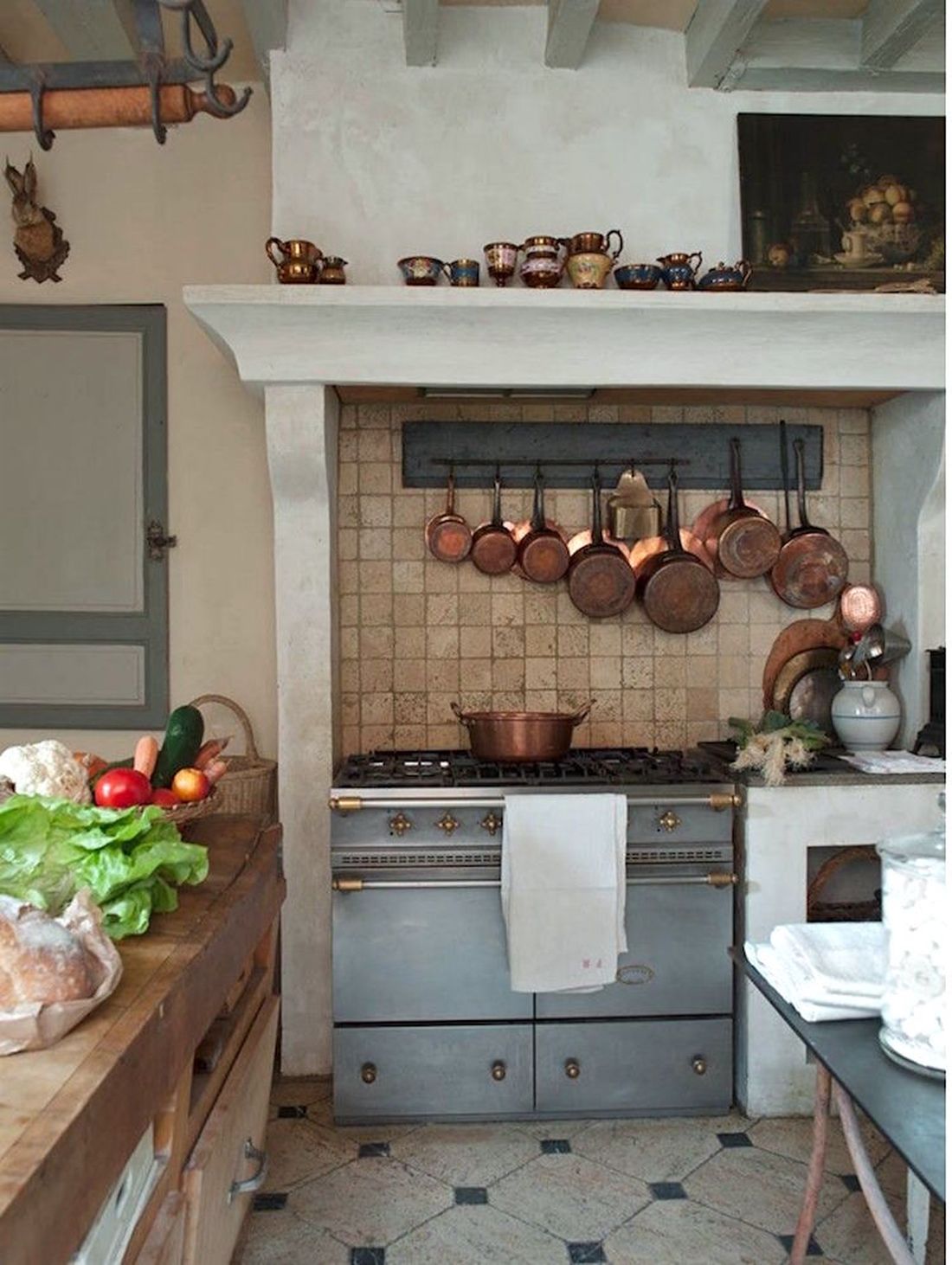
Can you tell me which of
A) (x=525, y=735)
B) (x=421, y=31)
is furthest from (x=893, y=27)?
(x=525, y=735)

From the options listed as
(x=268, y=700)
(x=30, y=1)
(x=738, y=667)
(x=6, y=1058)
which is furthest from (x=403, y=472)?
(x=6, y=1058)

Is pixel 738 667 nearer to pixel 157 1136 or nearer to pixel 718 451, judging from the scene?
pixel 718 451

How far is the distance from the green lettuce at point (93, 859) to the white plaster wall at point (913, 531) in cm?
268

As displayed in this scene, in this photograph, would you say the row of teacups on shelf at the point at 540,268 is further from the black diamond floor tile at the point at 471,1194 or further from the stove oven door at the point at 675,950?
the black diamond floor tile at the point at 471,1194

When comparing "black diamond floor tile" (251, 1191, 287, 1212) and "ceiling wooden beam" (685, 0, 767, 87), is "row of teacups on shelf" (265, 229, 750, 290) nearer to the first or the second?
"ceiling wooden beam" (685, 0, 767, 87)

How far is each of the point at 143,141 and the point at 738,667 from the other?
2767mm

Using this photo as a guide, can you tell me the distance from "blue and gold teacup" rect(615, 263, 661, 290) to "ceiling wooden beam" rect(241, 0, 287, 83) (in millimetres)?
1237

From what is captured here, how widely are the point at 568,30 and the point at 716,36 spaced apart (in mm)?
429

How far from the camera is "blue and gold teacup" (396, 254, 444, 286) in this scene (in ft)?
10.6

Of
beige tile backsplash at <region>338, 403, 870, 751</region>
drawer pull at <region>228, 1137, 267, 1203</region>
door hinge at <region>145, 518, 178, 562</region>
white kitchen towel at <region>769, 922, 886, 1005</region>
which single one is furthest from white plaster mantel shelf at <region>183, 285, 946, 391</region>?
drawer pull at <region>228, 1137, 267, 1203</region>

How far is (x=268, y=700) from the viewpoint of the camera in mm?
3963

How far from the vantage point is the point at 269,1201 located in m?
2.74

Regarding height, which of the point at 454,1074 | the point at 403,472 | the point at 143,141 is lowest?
→ the point at 454,1074

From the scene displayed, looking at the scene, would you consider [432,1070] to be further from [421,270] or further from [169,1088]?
[421,270]
